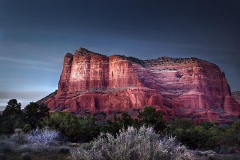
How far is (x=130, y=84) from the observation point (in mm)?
119875

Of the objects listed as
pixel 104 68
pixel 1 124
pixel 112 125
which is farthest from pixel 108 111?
pixel 112 125

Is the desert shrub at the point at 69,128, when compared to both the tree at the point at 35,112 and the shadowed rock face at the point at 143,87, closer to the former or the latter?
the tree at the point at 35,112

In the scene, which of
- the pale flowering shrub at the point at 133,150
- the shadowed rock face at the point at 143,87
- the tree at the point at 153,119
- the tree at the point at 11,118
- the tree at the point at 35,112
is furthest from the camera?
the shadowed rock face at the point at 143,87

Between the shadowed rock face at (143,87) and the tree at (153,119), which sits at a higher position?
the shadowed rock face at (143,87)

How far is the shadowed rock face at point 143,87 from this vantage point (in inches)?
4400

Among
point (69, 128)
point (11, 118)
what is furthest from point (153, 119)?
point (11, 118)

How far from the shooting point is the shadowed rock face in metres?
112

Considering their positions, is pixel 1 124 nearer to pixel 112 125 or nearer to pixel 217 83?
pixel 112 125

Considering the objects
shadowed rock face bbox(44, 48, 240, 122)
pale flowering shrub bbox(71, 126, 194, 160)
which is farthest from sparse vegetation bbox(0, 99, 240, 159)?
shadowed rock face bbox(44, 48, 240, 122)

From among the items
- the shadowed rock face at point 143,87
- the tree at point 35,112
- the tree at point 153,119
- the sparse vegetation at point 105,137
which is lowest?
the sparse vegetation at point 105,137

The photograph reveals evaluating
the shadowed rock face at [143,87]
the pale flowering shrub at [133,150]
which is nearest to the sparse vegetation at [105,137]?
the pale flowering shrub at [133,150]

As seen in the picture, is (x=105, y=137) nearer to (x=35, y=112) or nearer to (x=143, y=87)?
(x=35, y=112)

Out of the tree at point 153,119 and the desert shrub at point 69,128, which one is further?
the desert shrub at point 69,128

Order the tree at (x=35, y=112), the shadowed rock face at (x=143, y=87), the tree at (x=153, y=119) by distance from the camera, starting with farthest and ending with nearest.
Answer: the shadowed rock face at (x=143, y=87), the tree at (x=35, y=112), the tree at (x=153, y=119)
